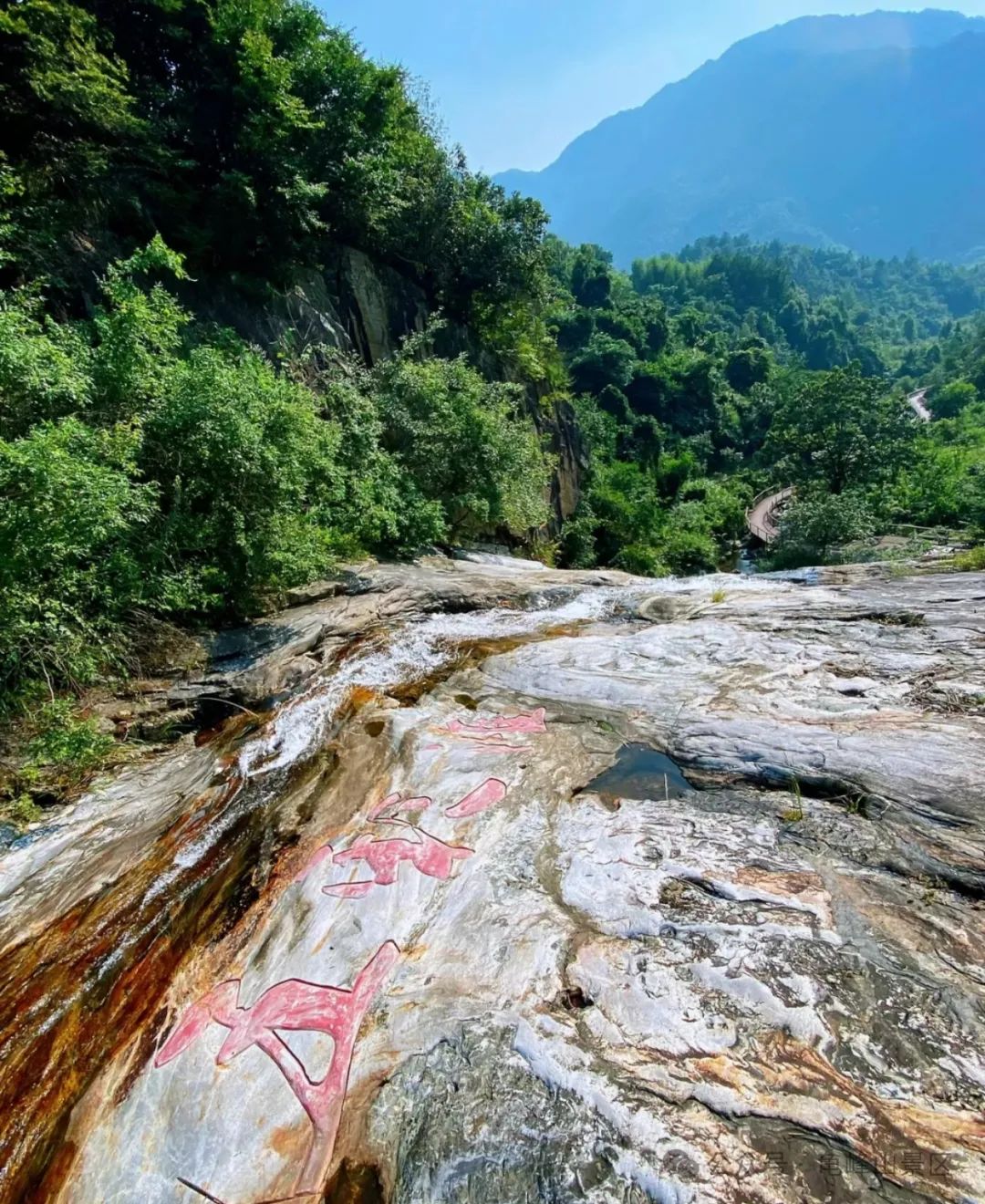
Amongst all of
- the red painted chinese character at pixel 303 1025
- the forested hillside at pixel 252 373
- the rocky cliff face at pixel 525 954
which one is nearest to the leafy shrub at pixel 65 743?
the forested hillside at pixel 252 373

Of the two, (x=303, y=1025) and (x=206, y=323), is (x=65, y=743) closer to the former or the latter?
(x=303, y=1025)

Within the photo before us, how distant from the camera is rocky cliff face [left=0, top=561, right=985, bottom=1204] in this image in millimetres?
3145

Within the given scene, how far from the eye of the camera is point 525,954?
425cm

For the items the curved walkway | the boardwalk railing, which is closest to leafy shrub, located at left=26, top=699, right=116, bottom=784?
the boardwalk railing

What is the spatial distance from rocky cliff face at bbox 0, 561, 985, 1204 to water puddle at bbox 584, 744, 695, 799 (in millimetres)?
42

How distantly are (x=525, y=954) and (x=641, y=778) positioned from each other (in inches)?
110

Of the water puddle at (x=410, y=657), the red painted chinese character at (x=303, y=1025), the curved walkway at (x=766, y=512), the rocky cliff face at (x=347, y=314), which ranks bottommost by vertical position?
the curved walkway at (x=766, y=512)

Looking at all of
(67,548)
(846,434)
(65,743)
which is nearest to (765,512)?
(846,434)

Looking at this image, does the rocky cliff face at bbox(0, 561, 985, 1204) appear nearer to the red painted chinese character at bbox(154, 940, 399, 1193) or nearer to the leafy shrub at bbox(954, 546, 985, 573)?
the red painted chinese character at bbox(154, 940, 399, 1193)

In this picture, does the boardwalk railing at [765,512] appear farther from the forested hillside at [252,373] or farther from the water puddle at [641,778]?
the water puddle at [641,778]

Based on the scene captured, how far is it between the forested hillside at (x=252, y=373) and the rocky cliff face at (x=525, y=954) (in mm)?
2520

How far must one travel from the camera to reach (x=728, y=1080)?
3.33m

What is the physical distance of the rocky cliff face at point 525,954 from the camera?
124 inches

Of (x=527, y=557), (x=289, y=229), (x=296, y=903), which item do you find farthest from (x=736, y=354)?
(x=296, y=903)
